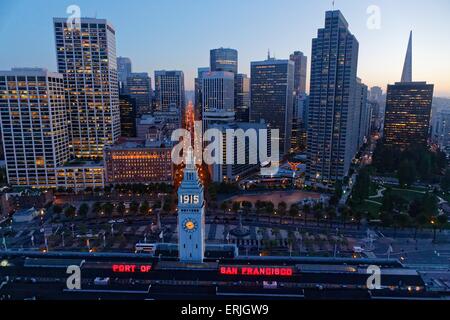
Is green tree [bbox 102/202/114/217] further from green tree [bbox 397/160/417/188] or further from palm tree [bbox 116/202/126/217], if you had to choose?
green tree [bbox 397/160/417/188]

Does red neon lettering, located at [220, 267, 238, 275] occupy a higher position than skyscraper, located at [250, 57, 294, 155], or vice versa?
skyscraper, located at [250, 57, 294, 155]

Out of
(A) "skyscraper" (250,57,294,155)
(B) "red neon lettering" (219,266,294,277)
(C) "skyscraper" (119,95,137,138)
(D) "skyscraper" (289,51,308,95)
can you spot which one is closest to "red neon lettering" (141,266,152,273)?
(B) "red neon lettering" (219,266,294,277)

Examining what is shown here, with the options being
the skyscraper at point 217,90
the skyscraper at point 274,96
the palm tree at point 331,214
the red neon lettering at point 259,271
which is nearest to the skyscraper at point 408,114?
the skyscraper at point 274,96

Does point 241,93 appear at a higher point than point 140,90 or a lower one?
lower

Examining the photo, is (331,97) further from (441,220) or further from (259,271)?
(259,271)

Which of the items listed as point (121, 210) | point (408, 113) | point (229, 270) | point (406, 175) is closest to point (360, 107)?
point (408, 113)
